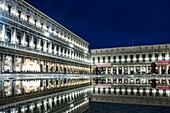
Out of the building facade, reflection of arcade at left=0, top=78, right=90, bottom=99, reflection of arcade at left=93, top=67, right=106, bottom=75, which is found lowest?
reflection of arcade at left=0, top=78, right=90, bottom=99

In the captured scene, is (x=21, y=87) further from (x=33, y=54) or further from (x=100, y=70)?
(x=100, y=70)

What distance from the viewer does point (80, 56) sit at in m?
98.6

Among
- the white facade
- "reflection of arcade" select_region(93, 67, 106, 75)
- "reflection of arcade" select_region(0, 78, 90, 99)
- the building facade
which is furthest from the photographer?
"reflection of arcade" select_region(93, 67, 106, 75)

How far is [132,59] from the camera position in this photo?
342ft

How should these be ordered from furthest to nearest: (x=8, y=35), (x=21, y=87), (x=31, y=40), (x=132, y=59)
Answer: (x=132, y=59) < (x=31, y=40) < (x=8, y=35) < (x=21, y=87)

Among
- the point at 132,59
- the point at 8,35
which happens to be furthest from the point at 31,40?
the point at 132,59

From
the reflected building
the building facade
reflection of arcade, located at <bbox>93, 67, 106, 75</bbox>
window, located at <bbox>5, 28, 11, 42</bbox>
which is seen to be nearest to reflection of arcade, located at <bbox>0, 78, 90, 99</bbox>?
the reflected building

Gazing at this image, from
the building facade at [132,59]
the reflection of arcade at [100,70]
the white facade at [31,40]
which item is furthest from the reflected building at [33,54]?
the building facade at [132,59]

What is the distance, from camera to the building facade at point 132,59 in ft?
319

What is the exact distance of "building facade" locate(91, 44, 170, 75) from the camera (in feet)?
319

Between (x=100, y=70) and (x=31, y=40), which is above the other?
(x=31, y=40)

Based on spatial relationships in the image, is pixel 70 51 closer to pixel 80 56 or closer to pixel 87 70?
pixel 80 56

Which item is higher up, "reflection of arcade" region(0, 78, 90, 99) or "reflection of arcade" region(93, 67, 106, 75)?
"reflection of arcade" region(93, 67, 106, 75)

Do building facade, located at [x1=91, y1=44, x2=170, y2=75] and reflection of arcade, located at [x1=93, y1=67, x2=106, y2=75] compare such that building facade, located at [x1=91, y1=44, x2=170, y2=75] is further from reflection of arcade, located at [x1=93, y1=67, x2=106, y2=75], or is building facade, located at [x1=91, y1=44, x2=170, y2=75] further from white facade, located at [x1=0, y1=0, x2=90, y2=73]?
white facade, located at [x1=0, y1=0, x2=90, y2=73]
